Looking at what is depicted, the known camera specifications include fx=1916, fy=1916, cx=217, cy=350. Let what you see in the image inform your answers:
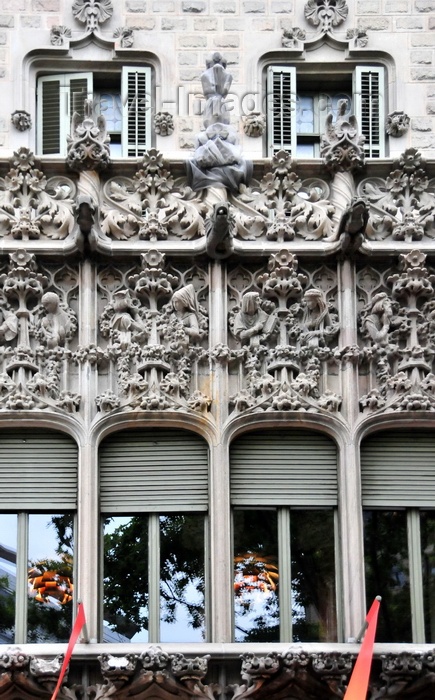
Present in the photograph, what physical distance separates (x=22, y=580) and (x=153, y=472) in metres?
2.31

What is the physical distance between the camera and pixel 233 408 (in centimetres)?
2636

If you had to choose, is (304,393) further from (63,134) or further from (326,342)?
(63,134)

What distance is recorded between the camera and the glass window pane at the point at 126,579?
25688 millimetres

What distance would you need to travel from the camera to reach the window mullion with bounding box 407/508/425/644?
84.6 feet

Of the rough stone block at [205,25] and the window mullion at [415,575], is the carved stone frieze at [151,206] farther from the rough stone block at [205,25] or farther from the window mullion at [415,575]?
the window mullion at [415,575]

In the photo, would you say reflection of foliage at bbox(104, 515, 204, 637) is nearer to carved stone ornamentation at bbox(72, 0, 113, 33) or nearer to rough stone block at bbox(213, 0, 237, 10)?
carved stone ornamentation at bbox(72, 0, 113, 33)

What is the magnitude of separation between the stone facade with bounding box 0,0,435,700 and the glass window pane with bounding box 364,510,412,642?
46 cm

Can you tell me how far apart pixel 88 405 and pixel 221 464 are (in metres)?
2.00

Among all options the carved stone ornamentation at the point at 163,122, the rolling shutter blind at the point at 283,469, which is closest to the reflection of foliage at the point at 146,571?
the rolling shutter blind at the point at 283,469

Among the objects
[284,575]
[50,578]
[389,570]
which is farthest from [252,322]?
[50,578]

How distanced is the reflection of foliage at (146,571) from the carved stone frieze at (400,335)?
10.1ft

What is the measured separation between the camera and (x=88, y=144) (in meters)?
27.4

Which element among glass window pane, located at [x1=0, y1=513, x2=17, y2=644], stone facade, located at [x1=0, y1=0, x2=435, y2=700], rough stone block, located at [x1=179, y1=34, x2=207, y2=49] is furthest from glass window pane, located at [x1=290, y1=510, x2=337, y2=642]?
rough stone block, located at [x1=179, y1=34, x2=207, y2=49]

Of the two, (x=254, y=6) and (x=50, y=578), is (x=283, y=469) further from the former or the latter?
(x=254, y=6)
